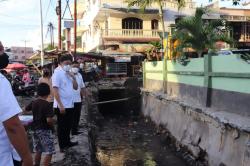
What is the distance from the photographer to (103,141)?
12086mm

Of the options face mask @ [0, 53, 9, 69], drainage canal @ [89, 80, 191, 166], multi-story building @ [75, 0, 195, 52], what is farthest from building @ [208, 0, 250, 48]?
face mask @ [0, 53, 9, 69]

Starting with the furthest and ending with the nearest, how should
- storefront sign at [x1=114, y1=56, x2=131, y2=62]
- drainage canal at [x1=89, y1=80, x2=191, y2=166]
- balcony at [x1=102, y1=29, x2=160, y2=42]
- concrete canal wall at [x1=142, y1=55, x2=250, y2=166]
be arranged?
balcony at [x1=102, y1=29, x2=160, y2=42] < storefront sign at [x1=114, y1=56, x2=131, y2=62] < drainage canal at [x1=89, y1=80, x2=191, y2=166] < concrete canal wall at [x1=142, y1=55, x2=250, y2=166]

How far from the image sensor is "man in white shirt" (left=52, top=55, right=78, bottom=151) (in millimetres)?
7078

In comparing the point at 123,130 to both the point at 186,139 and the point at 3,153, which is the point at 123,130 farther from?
the point at 3,153

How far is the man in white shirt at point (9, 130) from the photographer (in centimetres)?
254

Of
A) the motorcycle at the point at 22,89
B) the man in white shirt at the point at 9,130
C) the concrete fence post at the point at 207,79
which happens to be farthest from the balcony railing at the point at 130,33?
the man in white shirt at the point at 9,130

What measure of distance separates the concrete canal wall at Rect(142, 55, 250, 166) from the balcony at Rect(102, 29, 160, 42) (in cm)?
2339

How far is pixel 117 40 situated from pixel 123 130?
22.4 meters

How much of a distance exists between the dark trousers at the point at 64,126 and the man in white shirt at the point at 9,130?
4.67 m

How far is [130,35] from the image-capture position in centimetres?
3628

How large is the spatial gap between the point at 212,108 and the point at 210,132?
80cm

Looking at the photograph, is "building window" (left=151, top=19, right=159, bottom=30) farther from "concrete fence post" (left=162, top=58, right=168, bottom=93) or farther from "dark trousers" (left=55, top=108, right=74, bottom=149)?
"dark trousers" (left=55, top=108, right=74, bottom=149)

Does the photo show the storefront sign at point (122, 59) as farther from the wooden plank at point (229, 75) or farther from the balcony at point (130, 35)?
the wooden plank at point (229, 75)

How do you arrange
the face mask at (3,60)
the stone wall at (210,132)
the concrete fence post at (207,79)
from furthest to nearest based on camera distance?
the concrete fence post at (207,79) → the stone wall at (210,132) → the face mask at (3,60)
